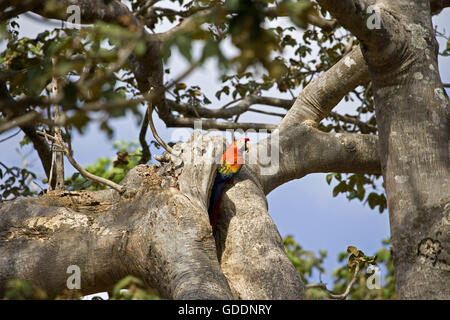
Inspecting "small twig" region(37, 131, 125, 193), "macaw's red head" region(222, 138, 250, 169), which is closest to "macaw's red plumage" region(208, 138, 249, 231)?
"macaw's red head" region(222, 138, 250, 169)

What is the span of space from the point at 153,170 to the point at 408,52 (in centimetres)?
166

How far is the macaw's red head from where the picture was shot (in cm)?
347

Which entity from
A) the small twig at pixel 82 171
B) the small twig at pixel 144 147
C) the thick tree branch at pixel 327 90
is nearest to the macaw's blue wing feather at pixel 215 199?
the small twig at pixel 82 171

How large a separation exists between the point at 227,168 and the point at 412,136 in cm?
114

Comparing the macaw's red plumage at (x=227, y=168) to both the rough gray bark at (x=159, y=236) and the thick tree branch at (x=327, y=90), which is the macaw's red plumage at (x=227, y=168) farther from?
the thick tree branch at (x=327, y=90)

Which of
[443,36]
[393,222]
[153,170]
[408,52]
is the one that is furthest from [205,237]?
[443,36]

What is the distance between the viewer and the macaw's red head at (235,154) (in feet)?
11.4

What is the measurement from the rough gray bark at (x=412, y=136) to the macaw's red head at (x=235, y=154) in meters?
0.86

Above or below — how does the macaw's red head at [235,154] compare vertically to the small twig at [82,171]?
above

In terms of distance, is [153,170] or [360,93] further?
[360,93]

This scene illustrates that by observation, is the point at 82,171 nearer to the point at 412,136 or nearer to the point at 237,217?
the point at 237,217

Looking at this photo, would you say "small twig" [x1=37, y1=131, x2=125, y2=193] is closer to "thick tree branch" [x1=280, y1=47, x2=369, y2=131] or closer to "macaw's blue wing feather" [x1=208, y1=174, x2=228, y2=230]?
"macaw's blue wing feather" [x1=208, y1=174, x2=228, y2=230]
